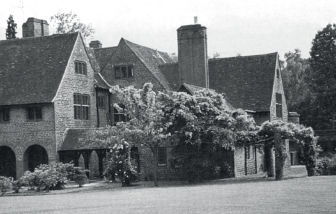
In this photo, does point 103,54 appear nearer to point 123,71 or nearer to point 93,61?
point 93,61

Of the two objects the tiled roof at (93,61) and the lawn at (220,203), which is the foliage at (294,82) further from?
the lawn at (220,203)

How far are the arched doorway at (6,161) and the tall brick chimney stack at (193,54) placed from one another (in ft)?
45.9

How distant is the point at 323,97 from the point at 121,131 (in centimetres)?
3347

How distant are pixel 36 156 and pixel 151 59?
13659 mm

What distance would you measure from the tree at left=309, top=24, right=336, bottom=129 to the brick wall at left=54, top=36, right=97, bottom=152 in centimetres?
2816

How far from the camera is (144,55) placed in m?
50.8

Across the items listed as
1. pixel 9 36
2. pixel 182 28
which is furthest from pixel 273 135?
pixel 9 36

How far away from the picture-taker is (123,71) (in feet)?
160

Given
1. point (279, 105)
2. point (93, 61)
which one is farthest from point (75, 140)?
point (279, 105)

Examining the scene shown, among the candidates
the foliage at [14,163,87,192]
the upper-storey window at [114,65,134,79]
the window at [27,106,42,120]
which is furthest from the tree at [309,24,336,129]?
the foliage at [14,163,87,192]

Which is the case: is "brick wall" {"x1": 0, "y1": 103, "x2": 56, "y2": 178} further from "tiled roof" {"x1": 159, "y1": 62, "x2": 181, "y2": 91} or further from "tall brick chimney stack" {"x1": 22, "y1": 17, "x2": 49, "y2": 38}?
"tiled roof" {"x1": 159, "y1": 62, "x2": 181, "y2": 91}

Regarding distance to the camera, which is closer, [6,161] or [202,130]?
[202,130]

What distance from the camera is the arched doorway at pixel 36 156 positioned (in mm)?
43719

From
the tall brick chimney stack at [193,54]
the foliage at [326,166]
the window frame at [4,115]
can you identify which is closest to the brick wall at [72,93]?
the window frame at [4,115]
